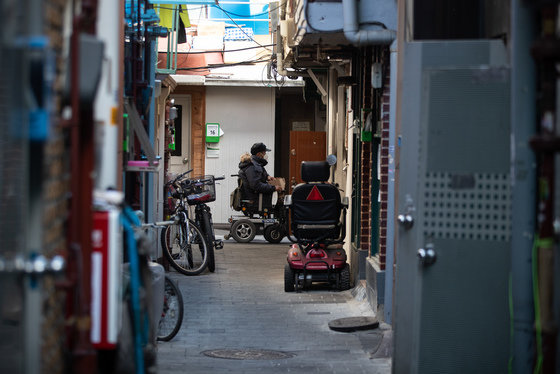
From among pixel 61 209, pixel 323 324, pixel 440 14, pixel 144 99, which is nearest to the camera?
pixel 61 209

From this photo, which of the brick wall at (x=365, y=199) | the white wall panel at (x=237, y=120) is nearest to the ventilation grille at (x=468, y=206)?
the brick wall at (x=365, y=199)

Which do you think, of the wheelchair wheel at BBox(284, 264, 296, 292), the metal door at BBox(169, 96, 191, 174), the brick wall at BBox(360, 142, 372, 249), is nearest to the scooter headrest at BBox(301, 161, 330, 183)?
the brick wall at BBox(360, 142, 372, 249)

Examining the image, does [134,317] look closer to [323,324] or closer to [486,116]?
[486,116]

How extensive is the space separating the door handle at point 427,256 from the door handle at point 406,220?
0.19 meters

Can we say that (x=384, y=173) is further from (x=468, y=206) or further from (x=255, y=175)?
(x=255, y=175)

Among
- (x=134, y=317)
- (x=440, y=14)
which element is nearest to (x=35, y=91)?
(x=134, y=317)

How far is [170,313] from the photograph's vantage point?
27.4ft

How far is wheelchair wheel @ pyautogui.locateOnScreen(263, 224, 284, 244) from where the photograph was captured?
55.6 feet

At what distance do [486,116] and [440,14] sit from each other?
1.44 meters

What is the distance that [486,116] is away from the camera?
571 cm

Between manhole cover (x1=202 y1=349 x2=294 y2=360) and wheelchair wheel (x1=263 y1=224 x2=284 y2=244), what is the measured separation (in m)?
8.73

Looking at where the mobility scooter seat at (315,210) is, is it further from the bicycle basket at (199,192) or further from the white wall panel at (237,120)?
the white wall panel at (237,120)

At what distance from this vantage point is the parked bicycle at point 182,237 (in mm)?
12438

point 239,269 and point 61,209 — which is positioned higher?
point 61,209
